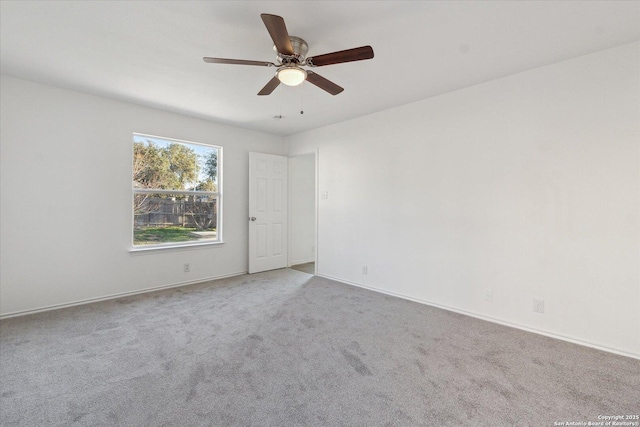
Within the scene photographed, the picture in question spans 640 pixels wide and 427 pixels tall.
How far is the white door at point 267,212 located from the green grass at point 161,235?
1015 mm

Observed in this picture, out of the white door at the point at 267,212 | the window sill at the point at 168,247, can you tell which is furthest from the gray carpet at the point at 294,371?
the white door at the point at 267,212

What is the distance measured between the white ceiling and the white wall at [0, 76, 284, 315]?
336mm

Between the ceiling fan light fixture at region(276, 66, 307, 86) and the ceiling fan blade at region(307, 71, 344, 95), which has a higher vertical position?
the ceiling fan blade at region(307, 71, 344, 95)

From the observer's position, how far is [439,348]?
2.38 meters

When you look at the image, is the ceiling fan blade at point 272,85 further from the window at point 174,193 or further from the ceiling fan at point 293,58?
the window at point 174,193

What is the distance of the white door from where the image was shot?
488 cm

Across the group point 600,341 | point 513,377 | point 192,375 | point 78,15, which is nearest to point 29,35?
point 78,15

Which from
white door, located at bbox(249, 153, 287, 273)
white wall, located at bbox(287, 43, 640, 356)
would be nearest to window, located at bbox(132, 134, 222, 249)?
white door, located at bbox(249, 153, 287, 273)

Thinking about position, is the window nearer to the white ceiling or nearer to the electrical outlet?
the white ceiling

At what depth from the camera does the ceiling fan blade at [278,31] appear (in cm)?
150

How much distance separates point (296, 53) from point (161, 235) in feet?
10.6

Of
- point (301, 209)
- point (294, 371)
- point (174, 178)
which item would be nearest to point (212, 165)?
point (174, 178)

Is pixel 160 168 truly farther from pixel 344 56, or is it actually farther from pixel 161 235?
pixel 344 56

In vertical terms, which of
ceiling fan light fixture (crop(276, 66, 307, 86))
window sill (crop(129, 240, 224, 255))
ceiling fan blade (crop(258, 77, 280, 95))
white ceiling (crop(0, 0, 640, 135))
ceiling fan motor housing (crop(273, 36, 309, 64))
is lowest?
window sill (crop(129, 240, 224, 255))
